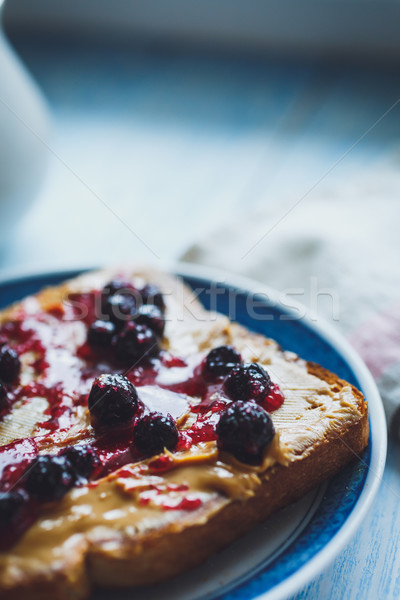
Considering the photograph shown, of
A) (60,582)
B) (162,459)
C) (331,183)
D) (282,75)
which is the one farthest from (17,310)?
(282,75)

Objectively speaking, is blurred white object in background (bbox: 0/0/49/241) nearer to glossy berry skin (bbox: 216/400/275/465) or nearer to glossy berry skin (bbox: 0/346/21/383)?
glossy berry skin (bbox: 0/346/21/383)

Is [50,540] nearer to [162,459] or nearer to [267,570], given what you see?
[162,459]

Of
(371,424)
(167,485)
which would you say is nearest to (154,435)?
(167,485)

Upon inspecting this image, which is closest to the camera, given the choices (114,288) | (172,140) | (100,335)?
(100,335)

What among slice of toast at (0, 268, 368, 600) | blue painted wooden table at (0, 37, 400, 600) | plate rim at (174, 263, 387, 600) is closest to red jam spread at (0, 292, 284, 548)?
slice of toast at (0, 268, 368, 600)

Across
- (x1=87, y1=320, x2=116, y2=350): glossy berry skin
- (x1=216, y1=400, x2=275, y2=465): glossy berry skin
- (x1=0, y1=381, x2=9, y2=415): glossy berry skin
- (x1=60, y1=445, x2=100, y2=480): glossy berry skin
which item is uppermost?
(x1=87, y1=320, x2=116, y2=350): glossy berry skin

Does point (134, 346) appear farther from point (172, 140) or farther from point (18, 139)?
point (172, 140)
